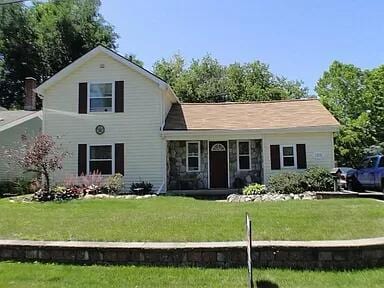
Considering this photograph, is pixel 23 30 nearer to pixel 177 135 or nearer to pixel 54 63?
Answer: pixel 54 63

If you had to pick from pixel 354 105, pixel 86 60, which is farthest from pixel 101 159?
pixel 354 105

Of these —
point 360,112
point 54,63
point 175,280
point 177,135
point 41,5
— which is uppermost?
point 41,5

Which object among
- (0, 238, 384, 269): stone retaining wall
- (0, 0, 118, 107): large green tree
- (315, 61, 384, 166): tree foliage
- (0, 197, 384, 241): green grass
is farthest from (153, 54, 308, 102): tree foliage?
(0, 238, 384, 269): stone retaining wall

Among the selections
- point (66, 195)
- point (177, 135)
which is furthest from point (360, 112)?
point (66, 195)

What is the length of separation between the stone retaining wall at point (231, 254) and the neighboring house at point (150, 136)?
43.5ft

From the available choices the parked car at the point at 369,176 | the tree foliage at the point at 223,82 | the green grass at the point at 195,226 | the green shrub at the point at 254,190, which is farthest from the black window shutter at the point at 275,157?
the tree foliage at the point at 223,82

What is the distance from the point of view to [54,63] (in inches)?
1665

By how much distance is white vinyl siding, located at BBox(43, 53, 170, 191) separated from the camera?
20.4 m

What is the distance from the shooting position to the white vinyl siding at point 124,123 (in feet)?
66.9

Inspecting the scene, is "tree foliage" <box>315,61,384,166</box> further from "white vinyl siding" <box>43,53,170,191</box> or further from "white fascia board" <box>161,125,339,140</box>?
"white vinyl siding" <box>43,53,170,191</box>

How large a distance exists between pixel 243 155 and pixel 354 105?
2398cm

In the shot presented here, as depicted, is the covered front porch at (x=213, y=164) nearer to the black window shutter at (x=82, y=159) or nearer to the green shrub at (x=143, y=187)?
the green shrub at (x=143, y=187)

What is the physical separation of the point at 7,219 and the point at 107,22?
41.7m

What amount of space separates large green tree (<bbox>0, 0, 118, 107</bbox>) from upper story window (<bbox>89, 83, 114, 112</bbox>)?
75.4 feet
